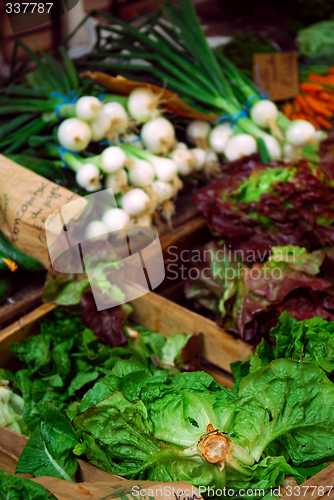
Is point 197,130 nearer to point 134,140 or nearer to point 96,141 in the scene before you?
point 134,140

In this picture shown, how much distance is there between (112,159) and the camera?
74.4 inches

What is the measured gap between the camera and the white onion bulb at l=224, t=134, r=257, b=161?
7.41 feet

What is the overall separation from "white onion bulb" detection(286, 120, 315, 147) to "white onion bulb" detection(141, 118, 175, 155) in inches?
26.0

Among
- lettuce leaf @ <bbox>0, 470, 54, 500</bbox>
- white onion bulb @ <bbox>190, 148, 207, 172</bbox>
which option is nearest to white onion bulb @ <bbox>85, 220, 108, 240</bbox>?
lettuce leaf @ <bbox>0, 470, 54, 500</bbox>

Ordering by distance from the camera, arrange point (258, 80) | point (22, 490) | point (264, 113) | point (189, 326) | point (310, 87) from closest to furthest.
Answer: point (22, 490) → point (189, 326) → point (264, 113) → point (258, 80) → point (310, 87)

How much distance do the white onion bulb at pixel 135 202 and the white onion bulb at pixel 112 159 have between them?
0.41 ft

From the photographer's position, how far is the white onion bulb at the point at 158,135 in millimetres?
2105

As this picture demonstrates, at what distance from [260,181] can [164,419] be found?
1.12m

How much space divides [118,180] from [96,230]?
1.51 ft

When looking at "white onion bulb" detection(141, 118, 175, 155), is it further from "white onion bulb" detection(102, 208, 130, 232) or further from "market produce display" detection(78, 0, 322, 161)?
"white onion bulb" detection(102, 208, 130, 232)

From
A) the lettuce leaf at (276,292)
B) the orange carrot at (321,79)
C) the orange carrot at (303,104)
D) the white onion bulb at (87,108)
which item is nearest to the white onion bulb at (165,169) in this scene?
the white onion bulb at (87,108)

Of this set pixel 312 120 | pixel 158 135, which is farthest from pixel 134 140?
pixel 312 120

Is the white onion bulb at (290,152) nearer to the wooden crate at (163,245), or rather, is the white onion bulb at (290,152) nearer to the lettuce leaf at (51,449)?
the wooden crate at (163,245)

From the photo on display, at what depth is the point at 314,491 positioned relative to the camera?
1.00 m
